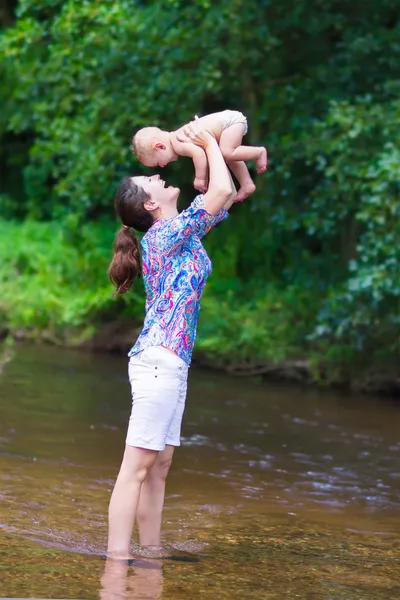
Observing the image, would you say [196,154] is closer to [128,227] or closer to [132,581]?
[128,227]

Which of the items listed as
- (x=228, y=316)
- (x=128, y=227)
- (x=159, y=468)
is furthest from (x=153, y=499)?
(x=228, y=316)

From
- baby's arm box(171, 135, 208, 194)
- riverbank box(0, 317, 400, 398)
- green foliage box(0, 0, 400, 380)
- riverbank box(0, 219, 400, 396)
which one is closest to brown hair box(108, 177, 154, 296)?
baby's arm box(171, 135, 208, 194)

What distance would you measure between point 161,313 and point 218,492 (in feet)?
8.71

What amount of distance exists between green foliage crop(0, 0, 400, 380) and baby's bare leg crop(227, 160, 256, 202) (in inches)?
227

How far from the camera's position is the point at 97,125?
540 inches

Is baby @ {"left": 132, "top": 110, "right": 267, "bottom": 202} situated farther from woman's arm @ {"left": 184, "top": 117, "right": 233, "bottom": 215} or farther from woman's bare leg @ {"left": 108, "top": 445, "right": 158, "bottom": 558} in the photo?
woman's bare leg @ {"left": 108, "top": 445, "right": 158, "bottom": 558}

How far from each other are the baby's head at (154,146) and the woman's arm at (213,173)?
0.12 metres

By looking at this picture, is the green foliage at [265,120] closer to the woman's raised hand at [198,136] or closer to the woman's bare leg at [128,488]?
the woman's raised hand at [198,136]

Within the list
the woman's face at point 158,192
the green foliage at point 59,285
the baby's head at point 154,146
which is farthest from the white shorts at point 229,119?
the green foliage at point 59,285

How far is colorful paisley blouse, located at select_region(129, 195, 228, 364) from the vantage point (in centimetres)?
504

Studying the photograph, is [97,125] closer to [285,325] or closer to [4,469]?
[285,325]

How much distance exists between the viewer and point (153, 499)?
534 centimetres

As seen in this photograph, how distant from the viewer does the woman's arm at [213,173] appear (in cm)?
505

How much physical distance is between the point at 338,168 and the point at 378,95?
1.50m
